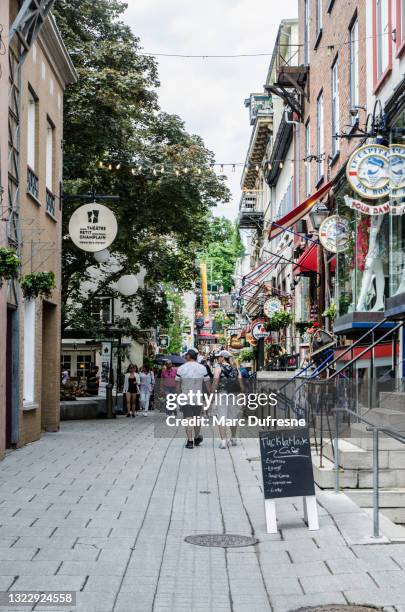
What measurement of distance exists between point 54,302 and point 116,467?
7.99m

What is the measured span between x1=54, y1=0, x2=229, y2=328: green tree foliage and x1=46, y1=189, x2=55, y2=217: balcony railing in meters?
5.28

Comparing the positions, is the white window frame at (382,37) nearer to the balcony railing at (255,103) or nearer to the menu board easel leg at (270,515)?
the menu board easel leg at (270,515)

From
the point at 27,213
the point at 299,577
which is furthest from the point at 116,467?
the point at 299,577

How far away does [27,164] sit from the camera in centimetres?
1742

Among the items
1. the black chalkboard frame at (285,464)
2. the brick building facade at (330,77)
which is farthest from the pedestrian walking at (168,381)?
the black chalkboard frame at (285,464)

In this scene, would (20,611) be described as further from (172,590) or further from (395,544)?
(395,544)

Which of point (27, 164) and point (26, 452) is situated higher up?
point (27, 164)

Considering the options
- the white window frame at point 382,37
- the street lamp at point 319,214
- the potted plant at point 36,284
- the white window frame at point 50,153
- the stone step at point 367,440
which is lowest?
the stone step at point 367,440

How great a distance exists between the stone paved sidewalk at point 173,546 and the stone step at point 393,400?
1.64m

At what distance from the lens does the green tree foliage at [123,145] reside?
26078mm

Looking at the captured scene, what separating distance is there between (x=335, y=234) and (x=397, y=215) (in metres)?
4.93

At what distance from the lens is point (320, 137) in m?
25.2

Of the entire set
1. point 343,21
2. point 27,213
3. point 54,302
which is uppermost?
point 343,21

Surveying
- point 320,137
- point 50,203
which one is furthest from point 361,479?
point 320,137
